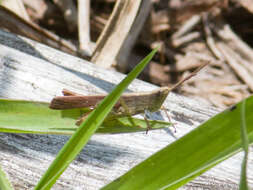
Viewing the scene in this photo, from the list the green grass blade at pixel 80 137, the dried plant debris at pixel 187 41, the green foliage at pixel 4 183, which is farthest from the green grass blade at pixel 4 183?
the dried plant debris at pixel 187 41

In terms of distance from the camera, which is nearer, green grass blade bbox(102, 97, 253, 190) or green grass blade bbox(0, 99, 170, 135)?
green grass blade bbox(102, 97, 253, 190)

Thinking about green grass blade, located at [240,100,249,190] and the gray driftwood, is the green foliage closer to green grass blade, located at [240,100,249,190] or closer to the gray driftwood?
the gray driftwood

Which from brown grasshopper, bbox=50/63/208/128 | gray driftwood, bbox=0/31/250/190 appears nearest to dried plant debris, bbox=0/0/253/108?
gray driftwood, bbox=0/31/250/190

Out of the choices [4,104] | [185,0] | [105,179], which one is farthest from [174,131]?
[185,0]

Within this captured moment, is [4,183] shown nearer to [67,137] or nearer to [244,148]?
[67,137]

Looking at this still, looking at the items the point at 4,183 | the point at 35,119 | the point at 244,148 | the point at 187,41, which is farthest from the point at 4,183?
the point at 187,41

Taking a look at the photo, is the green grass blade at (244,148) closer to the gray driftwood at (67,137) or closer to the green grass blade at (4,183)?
the gray driftwood at (67,137)
